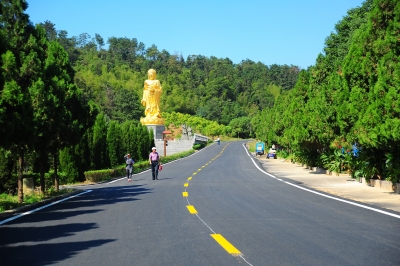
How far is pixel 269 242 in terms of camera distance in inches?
338

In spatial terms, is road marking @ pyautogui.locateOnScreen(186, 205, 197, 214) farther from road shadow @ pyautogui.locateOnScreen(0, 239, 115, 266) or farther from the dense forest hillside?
the dense forest hillside

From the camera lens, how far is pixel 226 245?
833 centimetres

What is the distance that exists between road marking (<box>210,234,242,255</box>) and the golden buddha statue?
7533 centimetres

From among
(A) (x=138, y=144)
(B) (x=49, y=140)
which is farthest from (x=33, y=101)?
(A) (x=138, y=144)

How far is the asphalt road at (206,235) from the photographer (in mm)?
7520

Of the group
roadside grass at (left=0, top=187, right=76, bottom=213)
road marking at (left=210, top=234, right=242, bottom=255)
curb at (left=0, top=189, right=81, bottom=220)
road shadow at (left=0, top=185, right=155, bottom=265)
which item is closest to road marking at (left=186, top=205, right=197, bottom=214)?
road shadow at (left=0, top=185, right=155, bottom=265)

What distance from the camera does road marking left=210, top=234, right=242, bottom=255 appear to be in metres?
7.76

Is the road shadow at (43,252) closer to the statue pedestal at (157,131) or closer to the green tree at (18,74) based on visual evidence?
the green tree at (18,74)

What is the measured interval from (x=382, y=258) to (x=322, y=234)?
2075 mm

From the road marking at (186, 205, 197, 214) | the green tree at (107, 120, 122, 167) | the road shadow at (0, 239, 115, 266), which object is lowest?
the road shadow at (0, 239, 115, 266)

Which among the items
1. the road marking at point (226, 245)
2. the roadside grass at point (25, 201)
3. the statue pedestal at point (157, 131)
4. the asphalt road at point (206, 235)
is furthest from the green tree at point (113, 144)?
the statue pedestal at point (157, 131)

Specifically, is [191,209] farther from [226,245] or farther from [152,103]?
[152,103]

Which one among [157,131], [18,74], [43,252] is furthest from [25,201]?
[157,131]

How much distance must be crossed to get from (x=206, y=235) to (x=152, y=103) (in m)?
77.8
